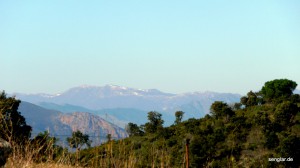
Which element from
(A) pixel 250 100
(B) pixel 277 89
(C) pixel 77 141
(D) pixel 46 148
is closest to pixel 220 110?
(A) pixel 250 100

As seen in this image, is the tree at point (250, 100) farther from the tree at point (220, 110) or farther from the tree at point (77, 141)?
the tree at point (77, 141)

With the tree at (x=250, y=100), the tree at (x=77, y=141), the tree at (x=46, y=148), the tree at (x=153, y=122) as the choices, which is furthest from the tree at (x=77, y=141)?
the tree at (x=250, y=100)

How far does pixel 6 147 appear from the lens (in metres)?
8.52

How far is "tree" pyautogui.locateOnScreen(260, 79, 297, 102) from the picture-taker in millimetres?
114500

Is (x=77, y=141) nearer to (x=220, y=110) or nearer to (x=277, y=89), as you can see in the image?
(x=220, y=110)

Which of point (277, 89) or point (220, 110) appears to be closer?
point (220, 110)

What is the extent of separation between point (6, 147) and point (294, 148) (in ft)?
226

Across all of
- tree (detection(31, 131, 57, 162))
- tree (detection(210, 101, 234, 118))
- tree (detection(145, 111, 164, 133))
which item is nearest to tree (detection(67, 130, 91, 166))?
tree (detection(31, 131, 57, 162))

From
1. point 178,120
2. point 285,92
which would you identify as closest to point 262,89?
point 285,92

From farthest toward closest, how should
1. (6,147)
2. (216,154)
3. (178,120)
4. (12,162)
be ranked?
1. (178,120)
2. (216,154)
3. (12,162)
4. (6,147)

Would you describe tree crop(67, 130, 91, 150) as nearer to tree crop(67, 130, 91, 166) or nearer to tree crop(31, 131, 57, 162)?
tree crop(67, 130, 91, 166)

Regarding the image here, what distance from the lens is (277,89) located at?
11569 centimetres

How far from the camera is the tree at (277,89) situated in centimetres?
11450

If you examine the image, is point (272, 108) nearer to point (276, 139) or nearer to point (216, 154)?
point (276, 139)
